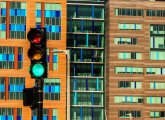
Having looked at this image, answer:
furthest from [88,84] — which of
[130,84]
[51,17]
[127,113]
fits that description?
[51,17]

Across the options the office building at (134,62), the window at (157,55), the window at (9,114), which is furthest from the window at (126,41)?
the window at (9,114)

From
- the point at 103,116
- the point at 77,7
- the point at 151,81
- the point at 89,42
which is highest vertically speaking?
the point at 77,7

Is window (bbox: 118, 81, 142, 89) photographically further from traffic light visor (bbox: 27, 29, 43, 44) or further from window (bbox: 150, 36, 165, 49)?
traffic light visor (bbox: 27, 29, 43, 44)

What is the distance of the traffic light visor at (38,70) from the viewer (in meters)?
10.5

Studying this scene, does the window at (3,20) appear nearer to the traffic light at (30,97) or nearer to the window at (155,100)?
the window at (155,100)

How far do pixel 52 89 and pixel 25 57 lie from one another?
8428 millimetres

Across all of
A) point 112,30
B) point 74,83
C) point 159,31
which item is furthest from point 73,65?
point 159,31

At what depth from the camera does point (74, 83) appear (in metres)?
129

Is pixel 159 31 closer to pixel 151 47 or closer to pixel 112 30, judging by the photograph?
pixel 151 47

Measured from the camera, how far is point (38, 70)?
10531mm

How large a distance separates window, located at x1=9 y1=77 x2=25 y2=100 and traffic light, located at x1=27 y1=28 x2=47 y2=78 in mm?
103785

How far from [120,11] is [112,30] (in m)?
4.47

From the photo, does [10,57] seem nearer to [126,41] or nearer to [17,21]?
[17,21]

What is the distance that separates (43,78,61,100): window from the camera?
378ft
